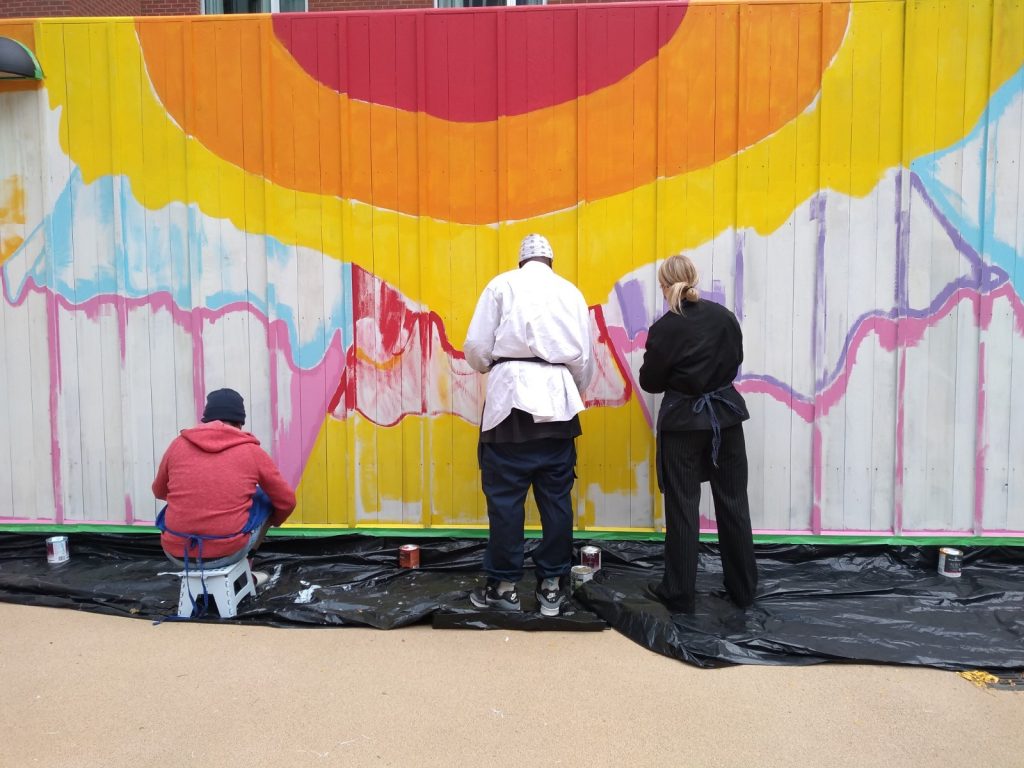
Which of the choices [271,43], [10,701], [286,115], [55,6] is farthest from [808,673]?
[55,6]

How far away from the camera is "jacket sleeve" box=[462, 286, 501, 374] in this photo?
3713mm

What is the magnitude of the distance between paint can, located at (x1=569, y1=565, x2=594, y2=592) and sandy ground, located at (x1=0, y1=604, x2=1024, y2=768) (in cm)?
53

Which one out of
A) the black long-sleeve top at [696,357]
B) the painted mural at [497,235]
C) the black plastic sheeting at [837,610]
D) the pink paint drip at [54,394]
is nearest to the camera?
the black plastic sheeting at [837,610]

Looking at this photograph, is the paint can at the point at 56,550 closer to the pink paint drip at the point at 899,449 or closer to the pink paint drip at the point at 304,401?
the pink paint drip at the point at 304,401

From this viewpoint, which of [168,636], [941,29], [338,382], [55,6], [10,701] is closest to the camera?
[10,701]

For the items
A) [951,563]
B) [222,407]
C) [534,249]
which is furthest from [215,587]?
[951,563]

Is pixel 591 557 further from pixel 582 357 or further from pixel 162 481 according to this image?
pixel 162 481

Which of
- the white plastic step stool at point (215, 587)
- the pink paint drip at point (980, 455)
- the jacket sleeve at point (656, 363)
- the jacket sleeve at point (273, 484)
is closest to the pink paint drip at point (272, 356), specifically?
the jacket sleeve at point (273, 484)

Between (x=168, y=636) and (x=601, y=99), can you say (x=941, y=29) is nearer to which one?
(x=601, y=99)

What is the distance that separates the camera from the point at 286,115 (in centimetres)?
444

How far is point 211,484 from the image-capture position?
142 inches

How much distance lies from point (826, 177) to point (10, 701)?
15.9 feet

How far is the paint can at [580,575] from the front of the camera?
411 centimetres

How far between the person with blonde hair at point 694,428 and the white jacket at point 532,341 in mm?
414
